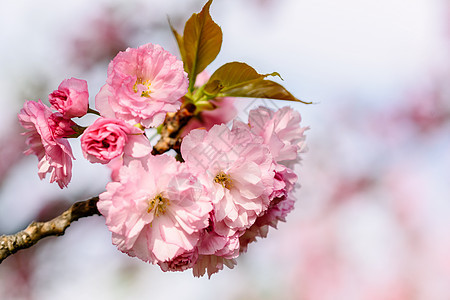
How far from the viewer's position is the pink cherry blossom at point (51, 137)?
2.90 feet

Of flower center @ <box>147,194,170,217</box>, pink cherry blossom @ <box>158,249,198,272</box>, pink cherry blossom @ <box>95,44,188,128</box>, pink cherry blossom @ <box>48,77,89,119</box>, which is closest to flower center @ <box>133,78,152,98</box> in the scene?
pink cherry blossom @ <box>95,44,188,128</box>

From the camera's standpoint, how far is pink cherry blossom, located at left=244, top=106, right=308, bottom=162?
958mm

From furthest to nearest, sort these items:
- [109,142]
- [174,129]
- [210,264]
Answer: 1. [174,129]
2. [210,264]
3. [109,142]

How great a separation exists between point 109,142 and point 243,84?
0.34 meters

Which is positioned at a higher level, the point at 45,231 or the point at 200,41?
the point at 200,41

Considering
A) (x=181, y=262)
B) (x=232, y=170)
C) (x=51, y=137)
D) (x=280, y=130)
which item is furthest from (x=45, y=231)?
(x=280, y=130)

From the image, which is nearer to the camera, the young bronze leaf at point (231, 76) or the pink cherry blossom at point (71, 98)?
the pink cherry blossom at point (71, 98)

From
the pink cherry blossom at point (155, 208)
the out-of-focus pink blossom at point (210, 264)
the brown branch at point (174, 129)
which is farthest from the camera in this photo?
the brown branch at point (174, 129)

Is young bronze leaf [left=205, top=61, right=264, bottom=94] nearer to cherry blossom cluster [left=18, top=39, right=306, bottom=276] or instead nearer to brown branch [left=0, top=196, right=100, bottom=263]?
cherry blossom cluster [left=18, top=39, right=306, bottom=276]

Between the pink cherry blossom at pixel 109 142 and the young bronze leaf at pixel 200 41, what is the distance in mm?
303

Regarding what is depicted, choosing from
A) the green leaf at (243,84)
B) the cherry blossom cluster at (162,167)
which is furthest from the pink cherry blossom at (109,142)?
the green leaf at (243,84)

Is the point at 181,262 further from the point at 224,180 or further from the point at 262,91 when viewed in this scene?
the point at 262,91

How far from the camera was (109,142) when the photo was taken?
825 millimetres

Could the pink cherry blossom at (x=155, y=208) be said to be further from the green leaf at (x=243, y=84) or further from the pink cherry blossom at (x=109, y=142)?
the green leaf at (x=243, y=84)
